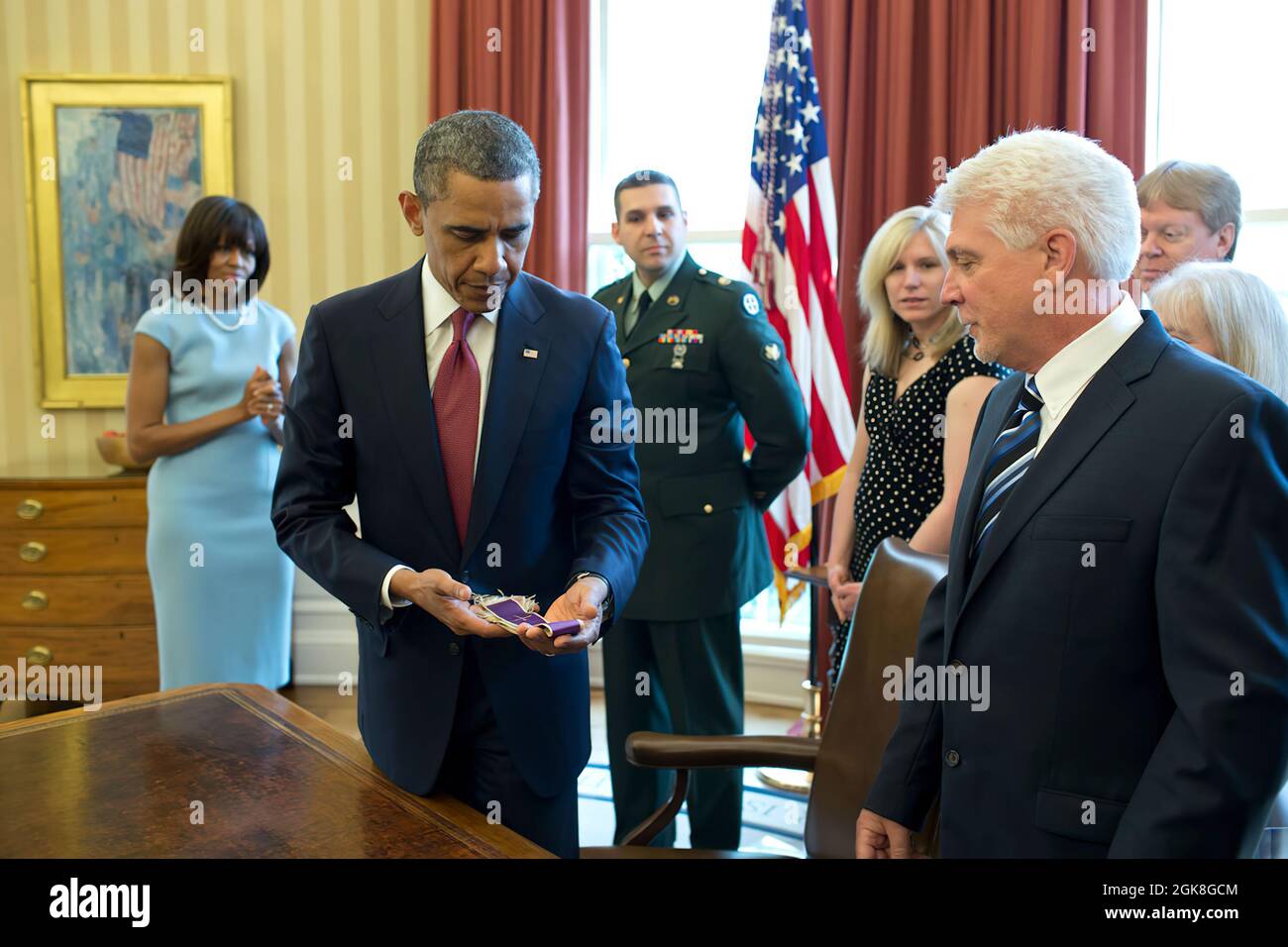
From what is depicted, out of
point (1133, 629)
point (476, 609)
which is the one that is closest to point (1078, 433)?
point (1133, 629)

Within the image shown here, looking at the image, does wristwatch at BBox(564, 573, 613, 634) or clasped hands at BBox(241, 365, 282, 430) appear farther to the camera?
clasped hands at BBox(241, 365, 282, 430)

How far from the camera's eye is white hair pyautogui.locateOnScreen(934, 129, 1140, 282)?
1.43 metres

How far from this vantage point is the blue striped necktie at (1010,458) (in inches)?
59.2

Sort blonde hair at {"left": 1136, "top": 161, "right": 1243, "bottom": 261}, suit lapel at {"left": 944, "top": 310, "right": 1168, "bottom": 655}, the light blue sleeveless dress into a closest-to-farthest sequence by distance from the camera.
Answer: suit lapel at {"left": 944, "top": 310, "right": 1168, "bottom": 655} < blonde hair at {"left": 1136, "top": 161, "right": 1243, "bottom": 261} < the light blue sleeveless dress

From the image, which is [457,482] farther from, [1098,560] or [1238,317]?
[1238,317]

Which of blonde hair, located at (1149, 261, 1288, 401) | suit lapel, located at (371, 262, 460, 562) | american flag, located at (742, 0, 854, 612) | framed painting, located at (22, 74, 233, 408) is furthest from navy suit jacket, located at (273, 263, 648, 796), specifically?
framed painting, located at (22, 74, 233, 408)

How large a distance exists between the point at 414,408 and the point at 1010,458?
→ 2.91ft

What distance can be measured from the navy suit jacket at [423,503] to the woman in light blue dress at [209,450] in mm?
1700

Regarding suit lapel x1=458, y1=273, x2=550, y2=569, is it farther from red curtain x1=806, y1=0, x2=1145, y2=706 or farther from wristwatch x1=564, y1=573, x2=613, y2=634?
red curtain x1=806, y1=0, x2=1145, y2=706

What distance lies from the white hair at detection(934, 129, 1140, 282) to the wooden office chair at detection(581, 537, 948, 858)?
691mm

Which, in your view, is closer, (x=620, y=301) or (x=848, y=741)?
(x=848, y=741)

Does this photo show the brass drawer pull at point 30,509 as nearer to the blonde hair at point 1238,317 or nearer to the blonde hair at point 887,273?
the blonde hair at point 887,273

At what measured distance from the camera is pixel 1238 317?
2021 millimetres
